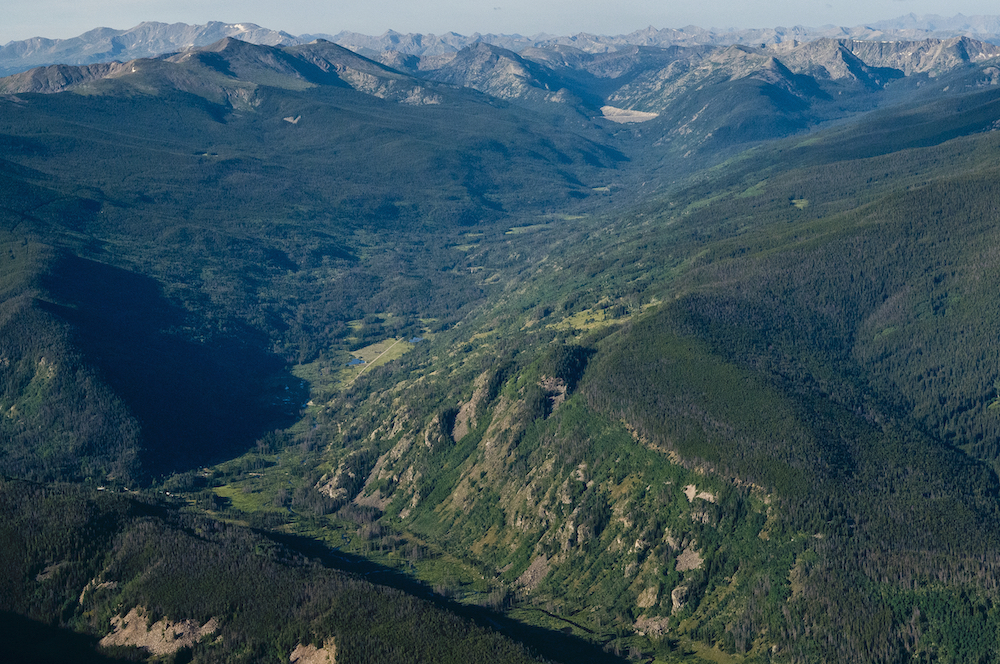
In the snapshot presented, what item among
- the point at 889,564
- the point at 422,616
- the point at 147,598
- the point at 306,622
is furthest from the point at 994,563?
the point at 147,598

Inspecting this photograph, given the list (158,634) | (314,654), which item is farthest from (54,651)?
(314,654)

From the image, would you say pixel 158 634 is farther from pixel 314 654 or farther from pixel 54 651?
pixel 314 654

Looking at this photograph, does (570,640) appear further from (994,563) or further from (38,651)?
(38,651)

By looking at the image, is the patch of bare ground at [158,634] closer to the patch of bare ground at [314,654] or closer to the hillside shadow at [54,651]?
the hillside shadow at [54,651]

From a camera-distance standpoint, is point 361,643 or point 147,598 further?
point 147,598

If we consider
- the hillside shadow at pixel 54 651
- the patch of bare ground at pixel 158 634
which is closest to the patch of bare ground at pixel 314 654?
the patch of bare ground at pixel 158 634

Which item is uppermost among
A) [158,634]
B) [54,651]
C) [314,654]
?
[314,654]
